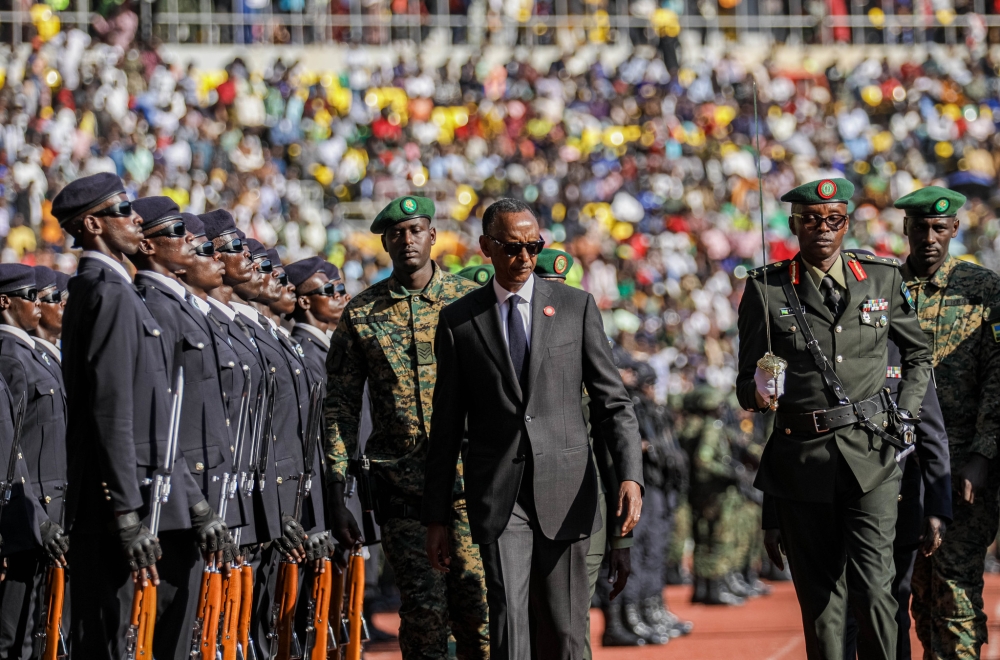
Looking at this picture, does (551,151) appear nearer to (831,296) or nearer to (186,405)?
(831,296)

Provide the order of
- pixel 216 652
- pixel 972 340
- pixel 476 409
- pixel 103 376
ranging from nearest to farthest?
1. pixel 103 376
2. pixel 476 409
3. pixel 216 652
4. pixel 972 340

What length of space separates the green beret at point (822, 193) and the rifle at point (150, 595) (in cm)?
295

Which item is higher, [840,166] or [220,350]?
[840,166]

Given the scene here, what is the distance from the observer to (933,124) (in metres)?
29.6

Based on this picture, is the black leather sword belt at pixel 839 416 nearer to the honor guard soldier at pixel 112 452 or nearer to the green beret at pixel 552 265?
the green beret at pixel 552 265

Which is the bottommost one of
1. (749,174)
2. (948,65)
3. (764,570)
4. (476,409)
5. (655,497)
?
(764,570)

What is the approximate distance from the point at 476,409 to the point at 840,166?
24.0 metres

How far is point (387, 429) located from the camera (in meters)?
7.20

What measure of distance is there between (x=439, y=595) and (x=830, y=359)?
2075 mm

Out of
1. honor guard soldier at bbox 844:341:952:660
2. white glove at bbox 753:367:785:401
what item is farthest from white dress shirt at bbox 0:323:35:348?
honor guard soldier at bbox 844:341:952:660

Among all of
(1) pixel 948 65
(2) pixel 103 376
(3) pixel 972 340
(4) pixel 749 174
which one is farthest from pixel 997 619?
(1) pixel 948 65

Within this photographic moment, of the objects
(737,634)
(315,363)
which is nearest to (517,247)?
(315,363)

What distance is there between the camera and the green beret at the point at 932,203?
781cm

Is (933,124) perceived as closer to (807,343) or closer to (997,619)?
(997,619)
